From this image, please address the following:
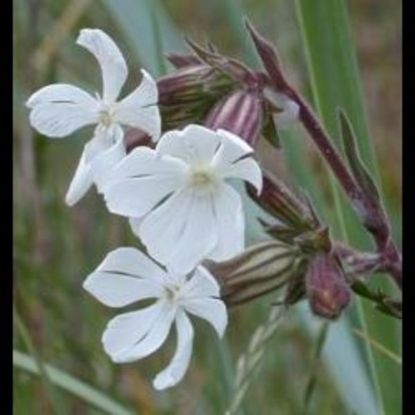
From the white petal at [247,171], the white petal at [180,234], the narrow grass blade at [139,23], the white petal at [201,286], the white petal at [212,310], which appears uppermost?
the narrow grass blade at [139,23]

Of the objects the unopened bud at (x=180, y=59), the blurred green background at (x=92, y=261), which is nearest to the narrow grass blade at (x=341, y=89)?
the blurred green background at (x=92, y=261)

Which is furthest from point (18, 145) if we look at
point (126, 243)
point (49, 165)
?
point (126, 243)

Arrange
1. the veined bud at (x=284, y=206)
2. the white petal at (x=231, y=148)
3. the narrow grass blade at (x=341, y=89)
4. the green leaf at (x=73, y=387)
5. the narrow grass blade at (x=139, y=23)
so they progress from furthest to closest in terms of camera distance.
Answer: the narrow grass blade at (x=139, y=23)
the green leaf at (x=73, y=387)
the narrow grass blade at (x=341, y=89)
the veined bud at (x=284, y=206)
the white petal at (x=231, y=148)

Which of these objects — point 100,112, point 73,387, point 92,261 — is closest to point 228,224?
point 100,112

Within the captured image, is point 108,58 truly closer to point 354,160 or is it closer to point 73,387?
point 354,160

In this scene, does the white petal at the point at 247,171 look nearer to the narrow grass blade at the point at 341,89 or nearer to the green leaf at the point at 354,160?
the green leaf at the point at 354,160

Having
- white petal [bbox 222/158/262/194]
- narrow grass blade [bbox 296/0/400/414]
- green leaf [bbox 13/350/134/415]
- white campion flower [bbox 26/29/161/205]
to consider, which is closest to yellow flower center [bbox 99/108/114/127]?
white campion flower [bbox 26/29/161/205]

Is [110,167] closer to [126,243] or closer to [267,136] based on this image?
[267,136]
